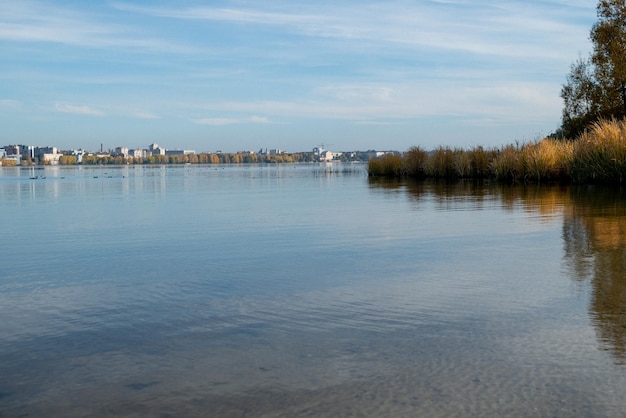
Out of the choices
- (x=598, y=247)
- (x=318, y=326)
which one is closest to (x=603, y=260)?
(x=598, y=247)

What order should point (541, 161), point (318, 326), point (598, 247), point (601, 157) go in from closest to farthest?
1. point (318, 326)
2. point (598, 247)
3. point (601, 157)
4. point (541, 161)

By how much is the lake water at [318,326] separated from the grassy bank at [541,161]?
459 inches

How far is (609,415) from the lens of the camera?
2.17 meters

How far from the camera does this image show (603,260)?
17.1ft

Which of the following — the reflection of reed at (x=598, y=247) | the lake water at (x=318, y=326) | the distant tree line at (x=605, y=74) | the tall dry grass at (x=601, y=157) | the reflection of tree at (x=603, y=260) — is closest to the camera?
the lake water at (x=318, y=326)

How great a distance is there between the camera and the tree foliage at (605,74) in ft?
98.6

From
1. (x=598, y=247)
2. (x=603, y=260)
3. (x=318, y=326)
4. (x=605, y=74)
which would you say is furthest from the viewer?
(x=605, y=74)

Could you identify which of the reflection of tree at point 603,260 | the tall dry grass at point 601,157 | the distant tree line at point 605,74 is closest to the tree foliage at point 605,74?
the distant tree line at point 605,74

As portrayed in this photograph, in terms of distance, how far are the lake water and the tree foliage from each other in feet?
87.1

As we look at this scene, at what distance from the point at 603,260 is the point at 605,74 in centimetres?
2969

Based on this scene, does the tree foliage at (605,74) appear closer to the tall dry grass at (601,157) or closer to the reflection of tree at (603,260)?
the tall dry grass at (601,157)

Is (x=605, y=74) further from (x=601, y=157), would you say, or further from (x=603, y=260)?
(x=603, y=260)

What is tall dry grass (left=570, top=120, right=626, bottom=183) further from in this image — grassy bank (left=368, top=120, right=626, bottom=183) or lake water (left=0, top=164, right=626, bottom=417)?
lake water (left=0, top=164, right=626, bottom=417)

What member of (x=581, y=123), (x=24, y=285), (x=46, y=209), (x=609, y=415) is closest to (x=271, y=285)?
(x=24, y=285)
